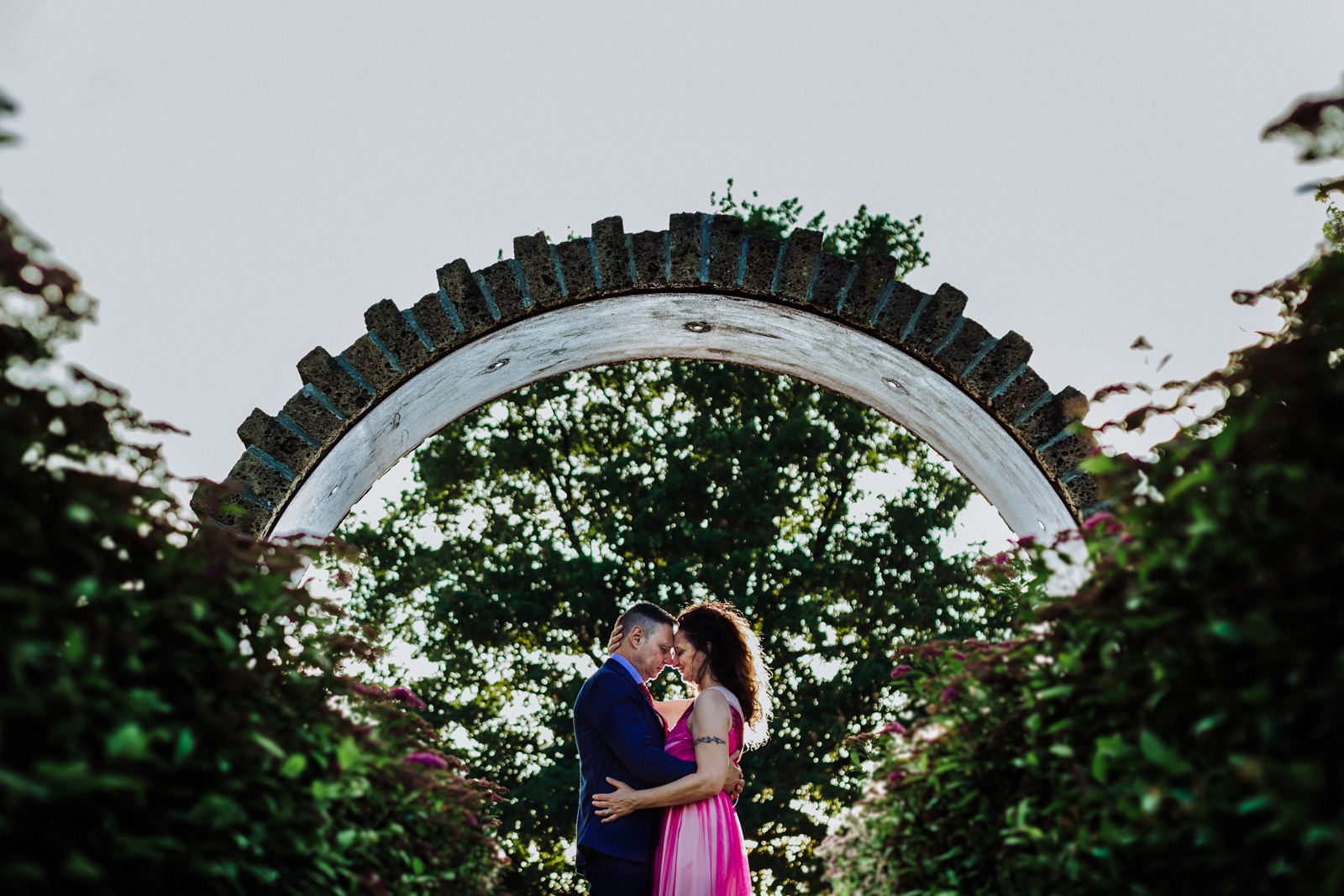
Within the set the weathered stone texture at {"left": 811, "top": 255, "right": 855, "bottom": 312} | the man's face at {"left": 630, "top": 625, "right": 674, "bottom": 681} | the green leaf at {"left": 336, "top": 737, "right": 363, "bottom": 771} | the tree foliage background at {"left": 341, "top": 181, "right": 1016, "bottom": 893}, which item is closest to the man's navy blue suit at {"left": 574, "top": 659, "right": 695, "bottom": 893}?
the man's face at {"left": 630, "top": 625, "right": 674, "bottom": 681}

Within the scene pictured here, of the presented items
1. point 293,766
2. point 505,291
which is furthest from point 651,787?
point 293,766

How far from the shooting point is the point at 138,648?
4.50 ft

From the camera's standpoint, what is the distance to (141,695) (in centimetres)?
127

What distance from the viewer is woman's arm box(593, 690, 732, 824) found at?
3.69 m

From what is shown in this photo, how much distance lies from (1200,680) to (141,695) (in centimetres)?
145

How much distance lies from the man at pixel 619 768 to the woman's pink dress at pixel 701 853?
9cm

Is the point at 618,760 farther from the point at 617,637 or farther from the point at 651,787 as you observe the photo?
the point at 617,637

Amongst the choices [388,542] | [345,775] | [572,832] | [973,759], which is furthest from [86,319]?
[388,542]

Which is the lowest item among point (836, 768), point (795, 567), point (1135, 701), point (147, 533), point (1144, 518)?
point (1135, 701)

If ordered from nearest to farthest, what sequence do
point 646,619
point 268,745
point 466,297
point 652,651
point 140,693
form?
point 140,693 < point 268,745 < point 466,297 < point 652,651 < point 646,619

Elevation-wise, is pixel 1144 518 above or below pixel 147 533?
above

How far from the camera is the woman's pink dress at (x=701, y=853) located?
12.1 feet

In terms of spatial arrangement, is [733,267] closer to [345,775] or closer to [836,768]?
[345,775]

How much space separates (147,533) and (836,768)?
13.3m
